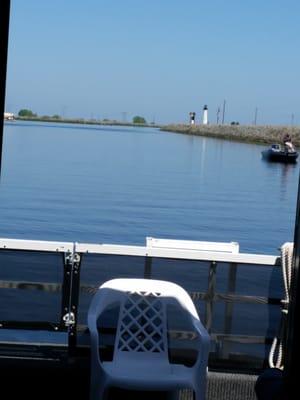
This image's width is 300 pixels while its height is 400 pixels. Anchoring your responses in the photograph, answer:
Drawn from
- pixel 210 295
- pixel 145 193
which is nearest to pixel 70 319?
pixel 210 295

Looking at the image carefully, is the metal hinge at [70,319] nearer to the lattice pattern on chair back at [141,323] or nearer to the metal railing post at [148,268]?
the lattice pattern on chair back at [141,323]

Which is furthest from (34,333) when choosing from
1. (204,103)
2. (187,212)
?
(204,103)

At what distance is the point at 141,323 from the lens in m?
2.89

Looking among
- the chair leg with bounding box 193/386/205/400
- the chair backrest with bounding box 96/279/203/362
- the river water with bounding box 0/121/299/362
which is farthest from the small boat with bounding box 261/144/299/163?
the chair leg with bounding box 193/386/205/400

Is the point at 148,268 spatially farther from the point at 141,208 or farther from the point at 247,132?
→ the point at 247,132

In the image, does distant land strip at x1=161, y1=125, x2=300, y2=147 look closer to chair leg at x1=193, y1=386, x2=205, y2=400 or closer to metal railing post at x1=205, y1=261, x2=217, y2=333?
metal railing post at x1=205, y1=261, x2=217, y2=333

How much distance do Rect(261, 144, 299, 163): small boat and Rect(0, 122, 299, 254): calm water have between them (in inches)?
15.5

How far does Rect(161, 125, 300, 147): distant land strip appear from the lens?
96.1ft

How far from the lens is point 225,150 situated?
3544cm

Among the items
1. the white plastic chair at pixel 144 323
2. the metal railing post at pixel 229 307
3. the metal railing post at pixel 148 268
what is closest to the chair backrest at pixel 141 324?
the white plastic chair at pixel 144 323

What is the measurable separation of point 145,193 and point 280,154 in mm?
4650

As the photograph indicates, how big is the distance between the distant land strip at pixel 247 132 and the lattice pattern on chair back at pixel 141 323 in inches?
1017

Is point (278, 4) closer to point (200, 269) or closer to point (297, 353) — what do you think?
point (200, 269)

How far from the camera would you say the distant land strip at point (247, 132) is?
2928 cm
